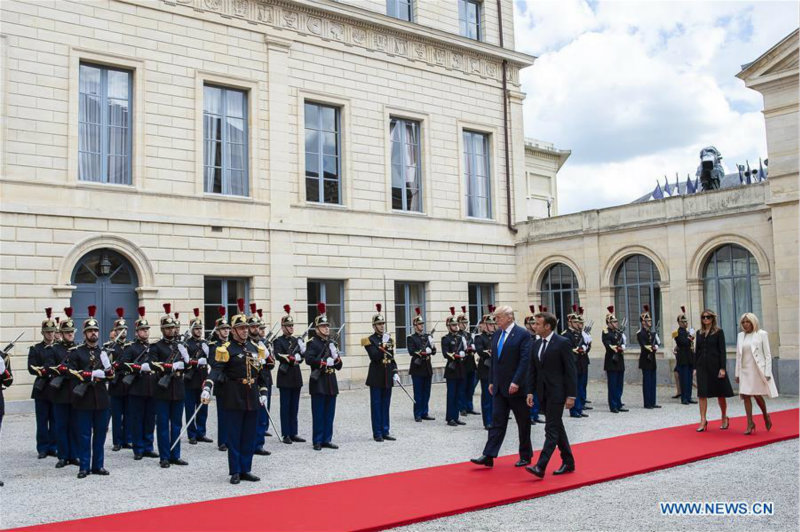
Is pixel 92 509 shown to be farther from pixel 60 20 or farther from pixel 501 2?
pixel 501 2

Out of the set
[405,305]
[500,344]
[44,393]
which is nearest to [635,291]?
[405,305]

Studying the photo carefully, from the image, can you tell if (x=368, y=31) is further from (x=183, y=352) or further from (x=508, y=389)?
(x=508, y=389)

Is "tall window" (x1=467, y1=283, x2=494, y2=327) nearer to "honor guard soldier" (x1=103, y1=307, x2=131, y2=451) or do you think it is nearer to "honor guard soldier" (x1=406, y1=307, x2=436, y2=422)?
"honor guard soldier" (x1=406, y1=307, x2=436, y2=422)

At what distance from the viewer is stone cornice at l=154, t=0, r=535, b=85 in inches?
707

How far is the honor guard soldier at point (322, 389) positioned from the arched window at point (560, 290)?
11.9 meters

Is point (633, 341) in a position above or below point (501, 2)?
below

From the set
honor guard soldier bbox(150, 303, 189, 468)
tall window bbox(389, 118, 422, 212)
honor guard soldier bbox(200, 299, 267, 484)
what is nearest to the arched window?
tall window bbox(389, 118, 422, 212)

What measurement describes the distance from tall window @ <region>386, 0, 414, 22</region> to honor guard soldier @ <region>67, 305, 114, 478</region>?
14.9m

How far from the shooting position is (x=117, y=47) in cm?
1617

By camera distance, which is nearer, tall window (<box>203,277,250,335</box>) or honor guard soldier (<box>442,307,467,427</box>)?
honor guard soldier (<box>442,307,467,427</box>)

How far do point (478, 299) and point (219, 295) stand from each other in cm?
809

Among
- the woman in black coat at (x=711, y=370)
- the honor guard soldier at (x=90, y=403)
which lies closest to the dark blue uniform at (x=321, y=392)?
the honor guard soldier at (x=90, y=403)

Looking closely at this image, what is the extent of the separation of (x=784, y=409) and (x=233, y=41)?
14.0 m

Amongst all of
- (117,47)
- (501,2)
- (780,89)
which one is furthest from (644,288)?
(117,47)
